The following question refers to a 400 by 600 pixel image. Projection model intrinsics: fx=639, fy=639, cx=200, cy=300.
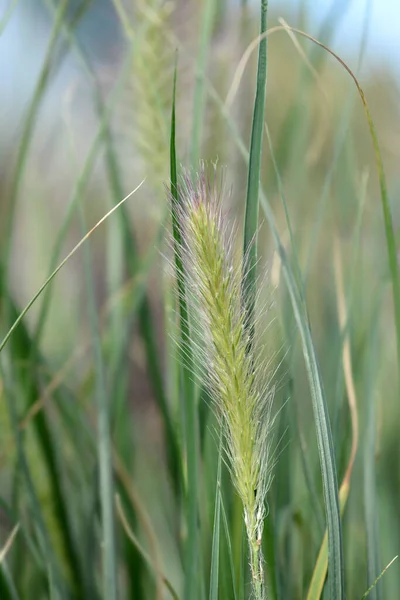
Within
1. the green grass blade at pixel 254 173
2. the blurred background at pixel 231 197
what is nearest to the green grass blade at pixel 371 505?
the blurred background at pixel 231 197

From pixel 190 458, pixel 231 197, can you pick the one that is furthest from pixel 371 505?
pixel 231 197

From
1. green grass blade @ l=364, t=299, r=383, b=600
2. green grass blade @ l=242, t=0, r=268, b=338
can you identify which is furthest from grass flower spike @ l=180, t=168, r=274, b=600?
green grass blade @ l=364, t=299, r=383, b=600

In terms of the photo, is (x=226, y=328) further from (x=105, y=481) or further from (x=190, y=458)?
(x=105, y=481)

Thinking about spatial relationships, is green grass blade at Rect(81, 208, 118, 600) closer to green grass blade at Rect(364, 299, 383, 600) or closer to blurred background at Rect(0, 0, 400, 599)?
blurred background at Rect(0, 0, 400, 599)

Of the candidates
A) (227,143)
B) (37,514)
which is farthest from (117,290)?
(37,514)

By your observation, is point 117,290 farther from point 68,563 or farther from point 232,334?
point 232,334

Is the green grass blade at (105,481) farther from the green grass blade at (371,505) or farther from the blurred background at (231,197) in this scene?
the green grass blade at (371,505)
